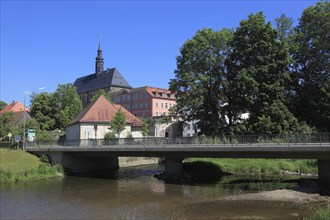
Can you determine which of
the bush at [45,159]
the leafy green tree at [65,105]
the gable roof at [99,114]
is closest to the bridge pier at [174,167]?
the bush at [45,159]

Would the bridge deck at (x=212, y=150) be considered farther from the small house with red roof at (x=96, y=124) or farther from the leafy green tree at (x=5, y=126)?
the leafy green tree at (x=5, y=126)

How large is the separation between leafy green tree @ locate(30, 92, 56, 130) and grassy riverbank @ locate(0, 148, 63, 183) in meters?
33.0

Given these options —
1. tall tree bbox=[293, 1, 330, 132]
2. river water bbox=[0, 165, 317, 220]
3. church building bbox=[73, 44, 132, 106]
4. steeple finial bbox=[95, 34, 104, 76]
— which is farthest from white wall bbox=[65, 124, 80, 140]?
steeple finial bbox=[95, 34, 104, 76]

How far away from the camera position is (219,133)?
137 ft

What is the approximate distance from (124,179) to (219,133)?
1250cm

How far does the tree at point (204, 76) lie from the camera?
42938 mm

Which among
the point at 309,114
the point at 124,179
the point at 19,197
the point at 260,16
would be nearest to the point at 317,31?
the point at 260,16

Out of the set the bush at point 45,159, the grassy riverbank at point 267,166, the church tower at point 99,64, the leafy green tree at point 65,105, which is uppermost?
the church tower at point 99,64

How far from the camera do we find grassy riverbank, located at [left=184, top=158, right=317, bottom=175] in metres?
42.4

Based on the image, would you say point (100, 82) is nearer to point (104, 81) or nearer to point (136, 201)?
point (104, 81)

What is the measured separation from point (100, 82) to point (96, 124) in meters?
86.7

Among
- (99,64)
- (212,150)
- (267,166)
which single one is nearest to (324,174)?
(212,150)

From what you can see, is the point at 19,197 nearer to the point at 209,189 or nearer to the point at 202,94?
the point at 209,189

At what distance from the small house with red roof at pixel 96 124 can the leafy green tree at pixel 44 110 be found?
789 inches
